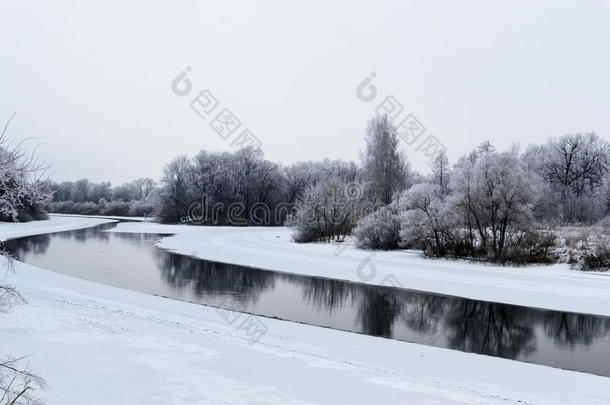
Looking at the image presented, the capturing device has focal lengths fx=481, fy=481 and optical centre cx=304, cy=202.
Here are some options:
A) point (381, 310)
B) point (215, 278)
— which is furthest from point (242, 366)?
point (215, 278)

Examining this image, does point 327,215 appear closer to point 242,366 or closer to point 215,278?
point 215,278

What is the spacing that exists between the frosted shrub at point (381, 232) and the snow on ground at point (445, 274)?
996 millimetres

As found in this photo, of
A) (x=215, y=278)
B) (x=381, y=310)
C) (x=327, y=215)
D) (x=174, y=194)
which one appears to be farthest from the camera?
(x=174, y=194)

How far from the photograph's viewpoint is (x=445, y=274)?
22.7 m

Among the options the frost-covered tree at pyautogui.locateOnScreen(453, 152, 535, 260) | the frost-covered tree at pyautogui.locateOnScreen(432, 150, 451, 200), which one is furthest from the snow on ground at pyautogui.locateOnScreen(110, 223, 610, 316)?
the frost-covered tree at pyautogui.locateOnScreen(432, 150, 451, 200)

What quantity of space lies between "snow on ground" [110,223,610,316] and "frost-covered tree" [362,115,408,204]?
1292 cm

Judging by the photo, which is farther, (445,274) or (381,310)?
(445,274)

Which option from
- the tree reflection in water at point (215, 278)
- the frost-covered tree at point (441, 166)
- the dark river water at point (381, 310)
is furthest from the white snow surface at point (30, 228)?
the frost-covered tree at point (441, 166)

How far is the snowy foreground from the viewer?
24.1 feet

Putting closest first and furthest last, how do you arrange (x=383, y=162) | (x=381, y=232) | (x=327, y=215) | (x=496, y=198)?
1. (x=496, y=198)
2. (x=381, y=232)
3. (x=327, y=215)
4. (x=383, y=162)

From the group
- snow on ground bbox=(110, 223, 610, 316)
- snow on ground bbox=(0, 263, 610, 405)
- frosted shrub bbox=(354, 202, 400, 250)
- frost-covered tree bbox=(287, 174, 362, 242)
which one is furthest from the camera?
frost-covered tree bbox=(287, 174, 362, 242)

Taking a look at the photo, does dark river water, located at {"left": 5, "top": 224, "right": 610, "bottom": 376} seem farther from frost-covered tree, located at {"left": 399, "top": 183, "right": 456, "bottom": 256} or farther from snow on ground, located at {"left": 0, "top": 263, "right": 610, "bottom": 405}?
frost-covered tree, located at {"left": 399, "top": 183, "right": 456, "bottom": 256}

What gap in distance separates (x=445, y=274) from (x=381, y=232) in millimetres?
9177

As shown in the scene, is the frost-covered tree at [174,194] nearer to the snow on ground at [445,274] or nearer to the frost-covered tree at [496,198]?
the snow on ground at [445,274]
